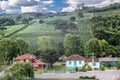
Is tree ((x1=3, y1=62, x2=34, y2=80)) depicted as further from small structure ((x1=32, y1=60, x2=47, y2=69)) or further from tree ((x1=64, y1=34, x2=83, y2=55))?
tree ((x1=64, y1=34, x2=83, y2=55))

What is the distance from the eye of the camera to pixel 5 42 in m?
56.2

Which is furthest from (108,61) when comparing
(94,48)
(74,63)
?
(74,63)

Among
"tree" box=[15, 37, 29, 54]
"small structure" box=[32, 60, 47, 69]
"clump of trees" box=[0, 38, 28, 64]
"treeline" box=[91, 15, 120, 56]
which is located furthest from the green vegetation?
"small structure" box=[32, 60, 47, 69]

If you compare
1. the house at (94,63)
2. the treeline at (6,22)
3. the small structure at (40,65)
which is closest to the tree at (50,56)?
the small structure at (40,65)

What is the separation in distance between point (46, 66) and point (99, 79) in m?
15.3

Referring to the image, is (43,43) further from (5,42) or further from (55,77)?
(55,77)

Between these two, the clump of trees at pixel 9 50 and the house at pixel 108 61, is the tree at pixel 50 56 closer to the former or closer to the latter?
the house at pixel 108 61

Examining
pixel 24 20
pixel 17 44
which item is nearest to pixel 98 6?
pixel 24 20

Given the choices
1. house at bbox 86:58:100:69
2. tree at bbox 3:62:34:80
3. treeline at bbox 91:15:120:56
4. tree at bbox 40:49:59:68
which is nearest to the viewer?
tree at bbox 3:62:34:80

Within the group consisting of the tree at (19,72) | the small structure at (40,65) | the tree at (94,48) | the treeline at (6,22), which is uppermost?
the treeline at (6,22)

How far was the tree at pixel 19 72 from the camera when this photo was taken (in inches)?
1398

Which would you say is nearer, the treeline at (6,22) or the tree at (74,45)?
the tree at (74,45)

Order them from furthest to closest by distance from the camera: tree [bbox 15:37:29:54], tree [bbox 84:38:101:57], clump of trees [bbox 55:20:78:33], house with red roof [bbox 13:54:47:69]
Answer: clump of trees [bbox 55:20:78:33]
tree [bbox 15:37:29:54]
tree [bbox 84:38:101:57]
house with red roof [bbox 13:54:47:69]

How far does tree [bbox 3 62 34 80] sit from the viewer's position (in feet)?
116
